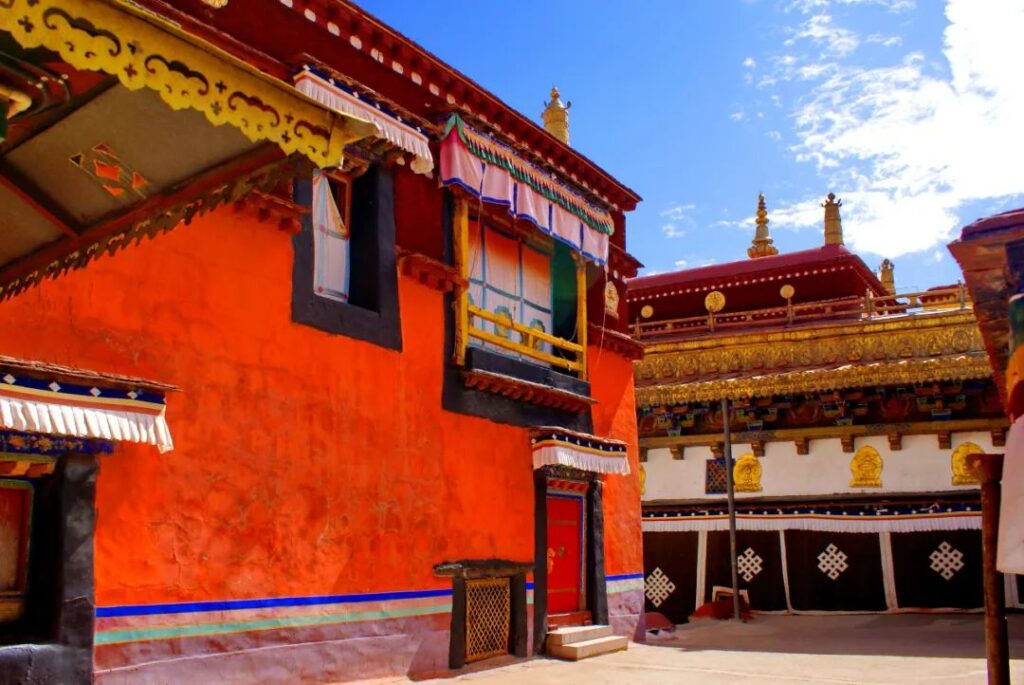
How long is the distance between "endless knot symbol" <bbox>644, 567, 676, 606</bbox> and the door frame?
6565 millimetres

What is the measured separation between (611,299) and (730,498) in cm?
546

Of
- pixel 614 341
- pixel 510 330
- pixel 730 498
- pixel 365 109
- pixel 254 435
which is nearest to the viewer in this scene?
pixel 254 435

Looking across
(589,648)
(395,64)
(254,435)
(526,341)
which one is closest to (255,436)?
(254,435)

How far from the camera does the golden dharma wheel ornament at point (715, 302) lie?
74.7 ft

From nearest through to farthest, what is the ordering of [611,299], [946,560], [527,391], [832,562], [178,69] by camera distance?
[178,69]
[527,391]
[611,299]
[946,560]
[832,562]

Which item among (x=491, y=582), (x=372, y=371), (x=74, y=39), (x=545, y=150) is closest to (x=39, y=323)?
(x=372, y=371)

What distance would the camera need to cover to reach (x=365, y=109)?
8508 mm

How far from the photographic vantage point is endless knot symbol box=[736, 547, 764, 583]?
16.9 meters

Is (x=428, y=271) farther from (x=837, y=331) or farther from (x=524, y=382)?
(x=837, y=331)

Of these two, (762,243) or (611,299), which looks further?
(762,243)

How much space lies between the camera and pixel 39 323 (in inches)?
237

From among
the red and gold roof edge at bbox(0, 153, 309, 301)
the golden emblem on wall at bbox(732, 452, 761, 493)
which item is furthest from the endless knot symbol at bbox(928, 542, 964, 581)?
the red and gold roof edge at bbox(0, 153, 309, 301)

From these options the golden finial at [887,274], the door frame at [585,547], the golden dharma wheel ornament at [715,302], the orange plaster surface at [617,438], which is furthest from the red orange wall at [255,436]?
the golden finial at [887,274]

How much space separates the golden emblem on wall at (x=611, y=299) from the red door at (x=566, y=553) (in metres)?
2.71
